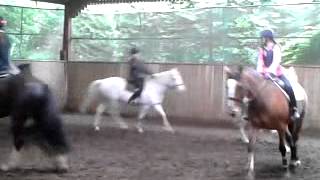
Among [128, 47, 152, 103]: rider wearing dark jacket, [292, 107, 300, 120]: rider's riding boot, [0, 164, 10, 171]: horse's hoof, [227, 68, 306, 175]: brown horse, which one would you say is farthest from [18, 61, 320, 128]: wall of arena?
[0, 164, 10, 171]: horse's hoof

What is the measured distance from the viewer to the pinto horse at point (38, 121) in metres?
7.07

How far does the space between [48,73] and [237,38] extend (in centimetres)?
670

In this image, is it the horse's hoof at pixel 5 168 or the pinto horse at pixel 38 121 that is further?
the horse's hoof at pixel 5 168

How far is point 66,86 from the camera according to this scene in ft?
65.0

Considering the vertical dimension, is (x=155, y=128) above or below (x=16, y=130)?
below

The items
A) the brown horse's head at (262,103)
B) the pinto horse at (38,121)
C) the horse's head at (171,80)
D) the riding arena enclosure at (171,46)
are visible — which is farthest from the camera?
the riding arena enclosure at (171,46)

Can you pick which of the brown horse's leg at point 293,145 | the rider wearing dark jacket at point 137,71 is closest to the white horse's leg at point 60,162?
the brown horse's leg at point 293,145

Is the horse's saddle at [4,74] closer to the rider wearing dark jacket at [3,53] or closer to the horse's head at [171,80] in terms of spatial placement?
the rider wearing dark jacket at [3,53]

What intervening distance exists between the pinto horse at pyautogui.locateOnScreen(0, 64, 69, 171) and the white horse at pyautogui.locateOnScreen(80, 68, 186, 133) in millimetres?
5842

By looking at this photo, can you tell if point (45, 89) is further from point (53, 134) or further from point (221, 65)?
point (221, 65)

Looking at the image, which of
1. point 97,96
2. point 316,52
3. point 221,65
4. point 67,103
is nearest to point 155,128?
point 97,96

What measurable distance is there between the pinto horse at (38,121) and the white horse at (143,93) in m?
5.84

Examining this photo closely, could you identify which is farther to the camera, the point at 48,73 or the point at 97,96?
the point at 48,73

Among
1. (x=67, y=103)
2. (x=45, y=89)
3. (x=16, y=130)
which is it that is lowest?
(x=67, y=103)
